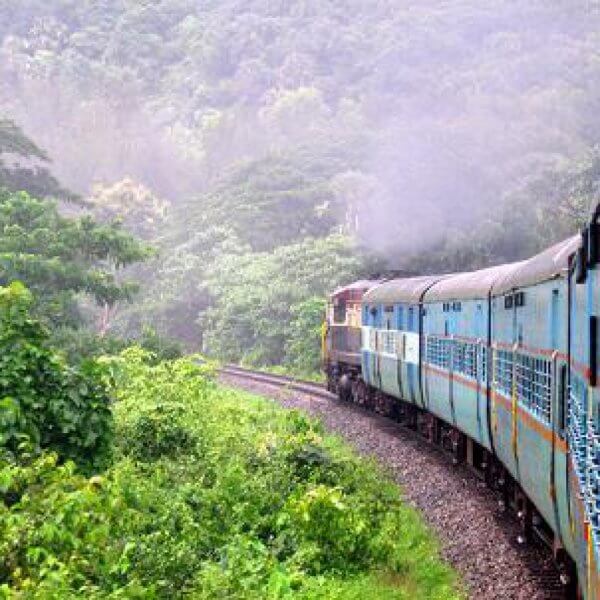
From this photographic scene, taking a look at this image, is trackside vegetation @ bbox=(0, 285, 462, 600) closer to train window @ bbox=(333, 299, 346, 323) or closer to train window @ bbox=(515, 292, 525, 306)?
train window @ bbox=(515, 292, 525, 306)

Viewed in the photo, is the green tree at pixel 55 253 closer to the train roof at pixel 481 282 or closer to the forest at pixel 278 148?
the forest at pixel 278 148

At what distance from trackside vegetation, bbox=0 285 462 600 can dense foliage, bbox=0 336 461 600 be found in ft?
0.06

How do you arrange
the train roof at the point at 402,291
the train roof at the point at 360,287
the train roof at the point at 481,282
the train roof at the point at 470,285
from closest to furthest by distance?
the train roof at the point at 481,282, the train roof at the point at 470,285, the train roof at the point at 402,291, the train roof at the point at 360,287

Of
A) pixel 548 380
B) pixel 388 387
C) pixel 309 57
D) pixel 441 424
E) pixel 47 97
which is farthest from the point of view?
pixel 309 57

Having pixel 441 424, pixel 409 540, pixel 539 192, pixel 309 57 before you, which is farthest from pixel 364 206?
pixel 309 57

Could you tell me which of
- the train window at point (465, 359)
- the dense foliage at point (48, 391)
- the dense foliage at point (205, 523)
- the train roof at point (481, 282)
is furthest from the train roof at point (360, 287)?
the dense foliage at point (48, 391)

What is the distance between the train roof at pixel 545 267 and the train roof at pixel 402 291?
7.52m

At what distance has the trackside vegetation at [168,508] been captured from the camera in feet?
27.1

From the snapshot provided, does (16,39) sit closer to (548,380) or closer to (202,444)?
(202,444)

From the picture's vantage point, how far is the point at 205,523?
10.8 meters

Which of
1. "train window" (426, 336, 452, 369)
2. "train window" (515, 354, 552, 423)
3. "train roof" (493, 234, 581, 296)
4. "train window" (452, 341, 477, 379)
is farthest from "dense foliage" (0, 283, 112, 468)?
"train window" (426, 336, 452, 369)

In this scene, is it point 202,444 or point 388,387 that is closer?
point 202,444

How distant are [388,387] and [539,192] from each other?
41.3 ft

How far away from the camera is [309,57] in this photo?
303 ft
